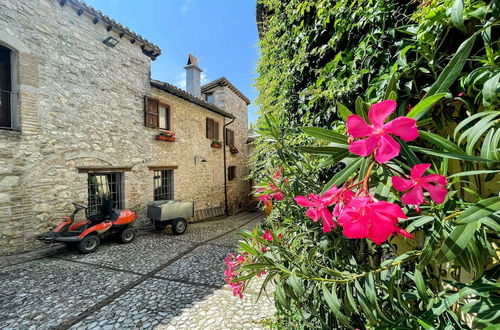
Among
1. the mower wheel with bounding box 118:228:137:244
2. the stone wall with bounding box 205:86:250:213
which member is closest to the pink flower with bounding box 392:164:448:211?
the mower wheel with bounding box 118:228:137:244

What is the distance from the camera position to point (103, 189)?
590 cm

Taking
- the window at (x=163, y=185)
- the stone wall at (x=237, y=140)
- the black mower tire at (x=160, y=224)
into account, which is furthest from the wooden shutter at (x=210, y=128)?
the black mower tire at (x=160, y=224)

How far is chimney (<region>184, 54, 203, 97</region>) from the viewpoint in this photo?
10445mm

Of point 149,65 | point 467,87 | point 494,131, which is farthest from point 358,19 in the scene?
point 149,65

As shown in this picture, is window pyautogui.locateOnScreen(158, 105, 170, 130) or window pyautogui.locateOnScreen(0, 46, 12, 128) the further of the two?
window pyautogui.locateOnScreen(158, 105, 170, 130)

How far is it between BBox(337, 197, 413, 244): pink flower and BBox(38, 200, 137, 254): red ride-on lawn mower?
5.52 metres

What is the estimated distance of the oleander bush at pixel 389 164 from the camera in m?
0.55

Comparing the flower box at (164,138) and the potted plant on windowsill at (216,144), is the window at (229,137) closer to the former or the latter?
the potted plant on windowsill at (216,144)

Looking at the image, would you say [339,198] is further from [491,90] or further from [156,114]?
[156,114]

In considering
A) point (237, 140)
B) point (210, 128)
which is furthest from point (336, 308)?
point (237, 140)

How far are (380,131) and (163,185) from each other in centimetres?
804

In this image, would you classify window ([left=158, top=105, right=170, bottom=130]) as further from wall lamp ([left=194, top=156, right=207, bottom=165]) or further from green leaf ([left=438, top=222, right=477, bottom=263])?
green leaf ([left=438, top=222, right=477, bottom=263])

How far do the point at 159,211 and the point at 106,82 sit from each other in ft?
12.6

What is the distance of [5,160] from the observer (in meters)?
4.21
